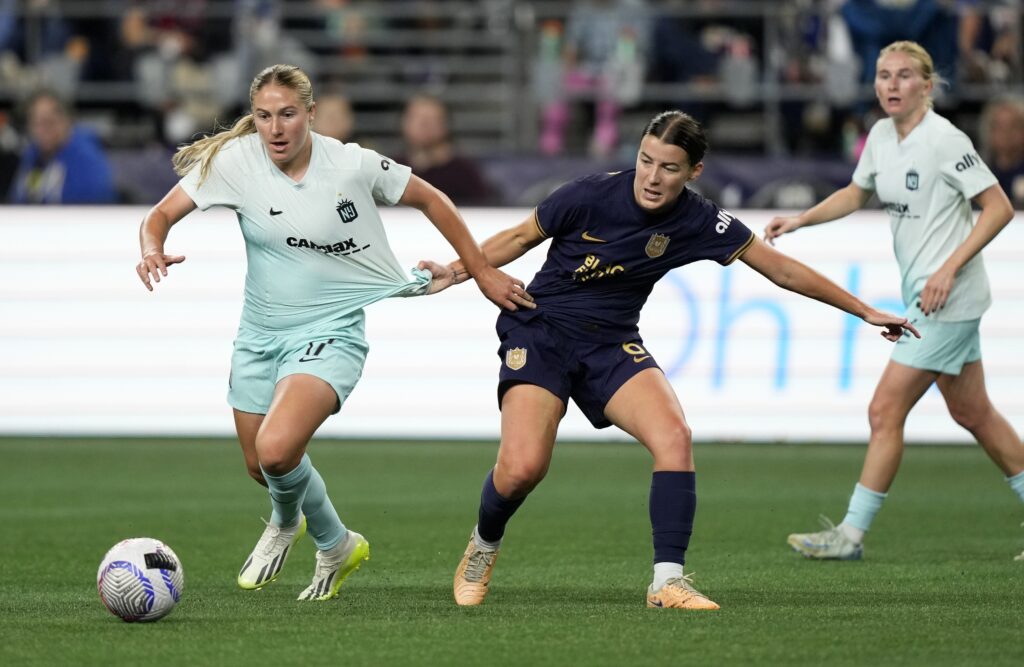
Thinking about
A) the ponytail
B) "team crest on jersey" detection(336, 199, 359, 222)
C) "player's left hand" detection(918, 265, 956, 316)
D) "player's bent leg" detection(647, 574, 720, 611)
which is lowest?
"player's bent leg" detection(647, 574, 720, 611)

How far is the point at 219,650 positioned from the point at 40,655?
55 cm

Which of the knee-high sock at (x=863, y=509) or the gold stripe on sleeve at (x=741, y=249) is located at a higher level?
the gold stripe on sleeve at (x=741, y=249)

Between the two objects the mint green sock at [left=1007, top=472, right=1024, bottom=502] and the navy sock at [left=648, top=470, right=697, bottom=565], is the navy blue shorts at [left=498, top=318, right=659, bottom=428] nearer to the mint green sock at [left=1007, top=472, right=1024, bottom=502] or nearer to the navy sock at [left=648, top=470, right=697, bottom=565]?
the navy sock at [left=648, top=470, right=697, bottom=565]

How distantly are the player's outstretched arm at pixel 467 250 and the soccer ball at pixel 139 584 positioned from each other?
1.62 meters

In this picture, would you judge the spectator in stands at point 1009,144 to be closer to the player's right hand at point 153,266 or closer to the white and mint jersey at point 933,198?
the white and mint jersey at point 933,198

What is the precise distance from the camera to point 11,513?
938 centimetres

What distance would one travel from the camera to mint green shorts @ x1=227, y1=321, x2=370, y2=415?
21.9ft

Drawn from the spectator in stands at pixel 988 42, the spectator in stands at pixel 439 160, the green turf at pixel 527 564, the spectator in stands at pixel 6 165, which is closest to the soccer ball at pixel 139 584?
the green turf at pixel 527 564

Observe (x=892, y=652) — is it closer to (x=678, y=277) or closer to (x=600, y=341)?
(x=600, y=341)

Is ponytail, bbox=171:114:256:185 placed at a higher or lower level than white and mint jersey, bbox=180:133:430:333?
higher

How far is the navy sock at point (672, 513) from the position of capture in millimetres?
6305

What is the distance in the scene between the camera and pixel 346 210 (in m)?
6.79

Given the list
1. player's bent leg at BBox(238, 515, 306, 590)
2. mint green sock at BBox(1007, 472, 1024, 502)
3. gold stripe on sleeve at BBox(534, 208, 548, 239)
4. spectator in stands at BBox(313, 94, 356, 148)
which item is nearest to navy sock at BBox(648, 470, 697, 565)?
gold stripe on sleeve at BBox(534, 208, 548, 239)

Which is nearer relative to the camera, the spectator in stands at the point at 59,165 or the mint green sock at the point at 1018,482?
the mint green sock at the point at 1018,482
